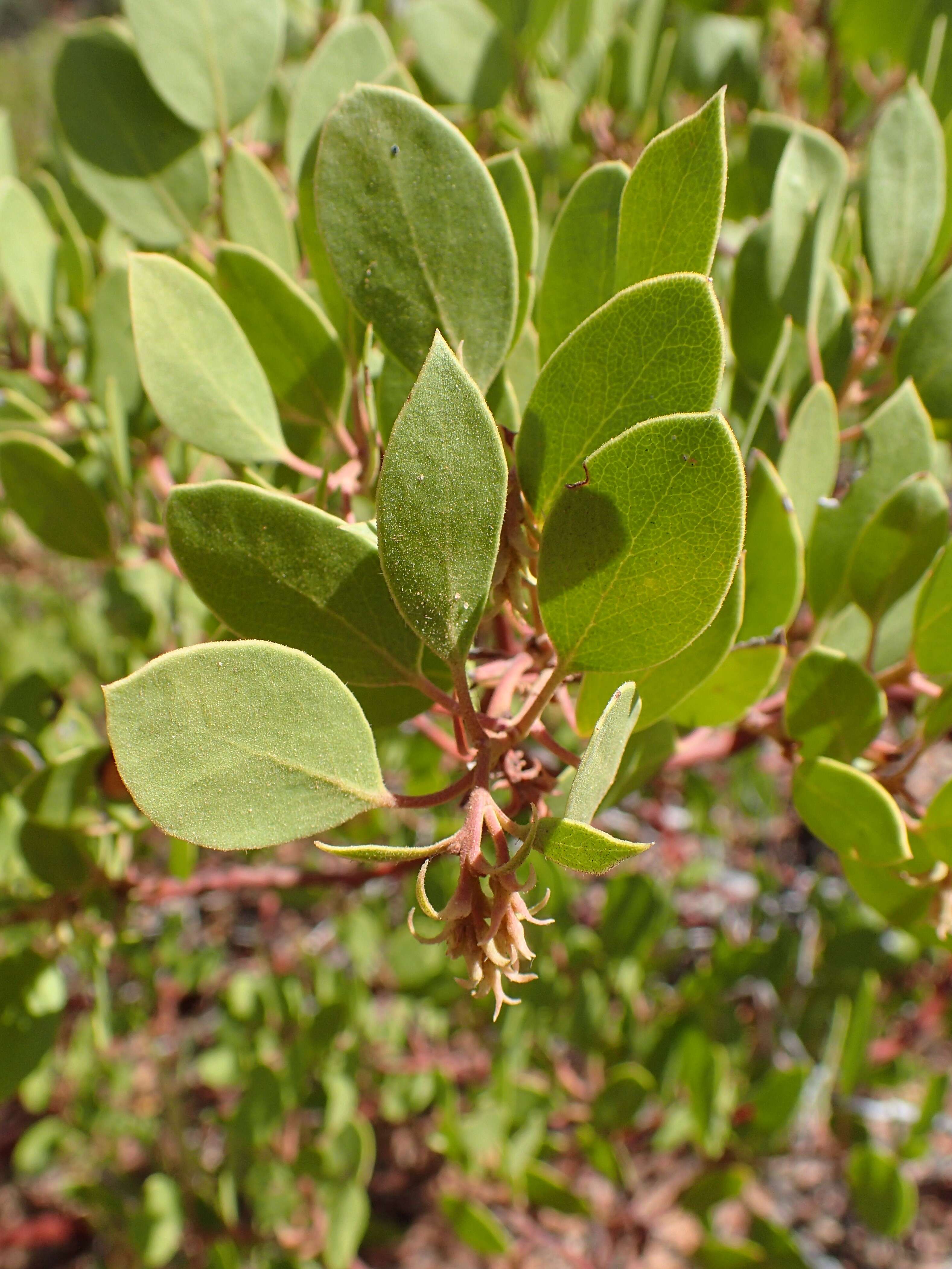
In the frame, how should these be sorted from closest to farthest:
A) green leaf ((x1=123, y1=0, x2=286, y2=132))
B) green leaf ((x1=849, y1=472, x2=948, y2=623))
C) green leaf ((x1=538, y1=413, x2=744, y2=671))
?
green leaf ((x1=538, y1=413, x2=744, y2=671)) < green leaf ((x1=849, y1=472, x2=948, y2=623)) < green leaf ((x1=123, y1=0, x2=286, y2=132))

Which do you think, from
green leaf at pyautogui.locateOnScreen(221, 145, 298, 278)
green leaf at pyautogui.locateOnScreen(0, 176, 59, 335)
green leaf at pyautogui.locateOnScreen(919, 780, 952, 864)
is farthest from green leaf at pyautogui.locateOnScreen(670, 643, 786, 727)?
green leaf at pyautogui.locateOnScreen(0, 176, 59, 335)

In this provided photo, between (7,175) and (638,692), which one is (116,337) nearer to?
(7,175)

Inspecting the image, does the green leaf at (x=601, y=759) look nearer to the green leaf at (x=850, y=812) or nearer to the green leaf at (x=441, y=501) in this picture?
the green leaf at (x=441, y=501)

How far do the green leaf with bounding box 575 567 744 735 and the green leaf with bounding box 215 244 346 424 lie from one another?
0.25m

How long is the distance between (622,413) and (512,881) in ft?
0.62

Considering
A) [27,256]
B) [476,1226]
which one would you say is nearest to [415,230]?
[27,256]

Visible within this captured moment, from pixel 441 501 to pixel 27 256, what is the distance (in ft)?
2.17

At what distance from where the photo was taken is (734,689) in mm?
544

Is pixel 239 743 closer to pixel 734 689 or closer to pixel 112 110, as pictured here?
pixel 734 689

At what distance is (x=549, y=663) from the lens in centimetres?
48

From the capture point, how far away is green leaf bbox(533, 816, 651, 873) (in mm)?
323

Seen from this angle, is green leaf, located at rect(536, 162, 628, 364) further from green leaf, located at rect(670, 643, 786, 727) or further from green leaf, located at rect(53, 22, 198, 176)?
green leaf, located at rect(53, 22, 198, 176)

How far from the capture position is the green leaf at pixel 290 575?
0.38 m

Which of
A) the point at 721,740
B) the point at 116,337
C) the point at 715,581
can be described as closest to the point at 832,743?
the point at 721,740
